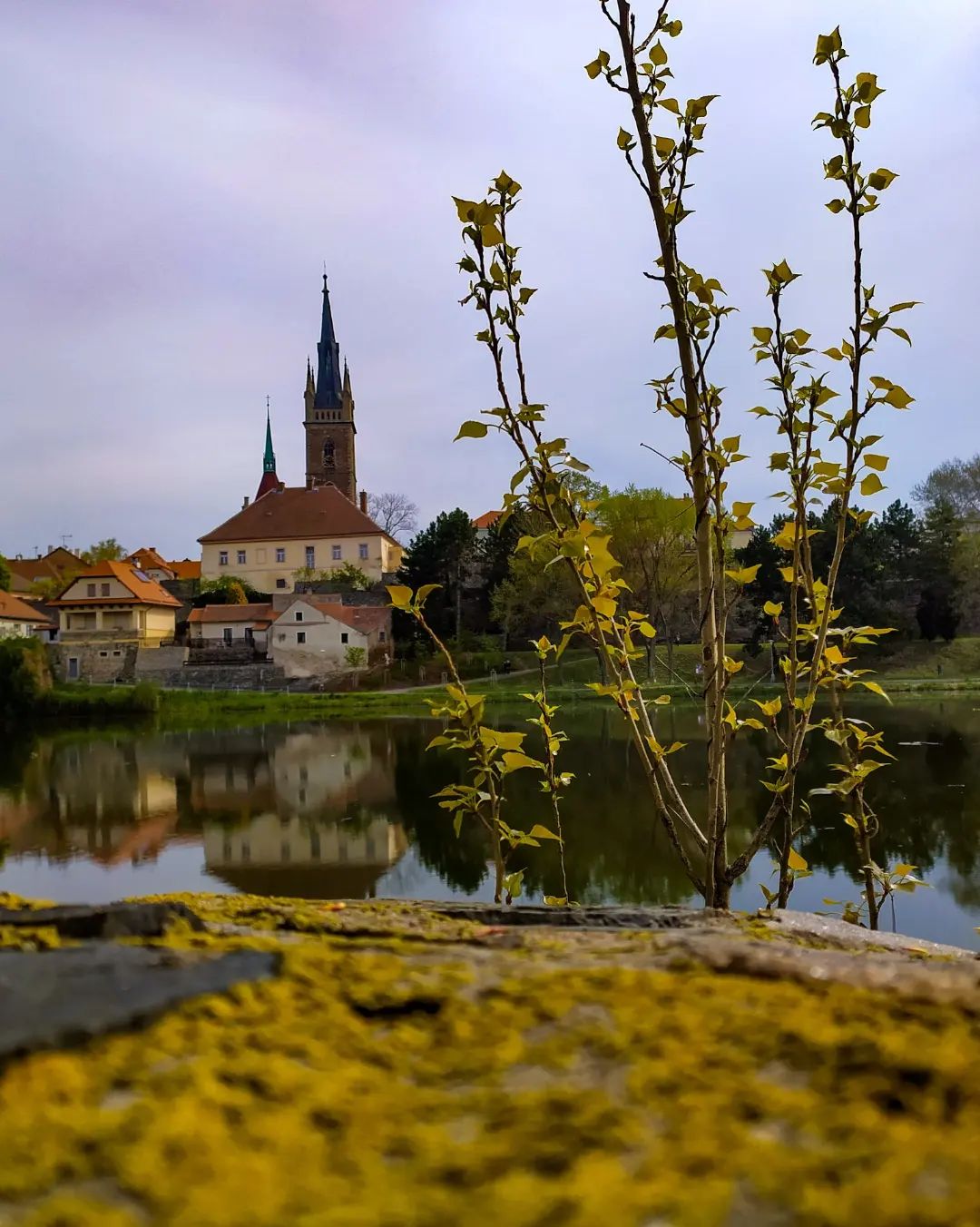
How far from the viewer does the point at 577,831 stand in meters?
11.9

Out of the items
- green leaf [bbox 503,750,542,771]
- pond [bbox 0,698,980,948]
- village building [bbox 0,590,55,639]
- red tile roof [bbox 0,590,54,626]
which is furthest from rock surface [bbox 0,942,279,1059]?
red tile roof [bbox 0,590,54,626]

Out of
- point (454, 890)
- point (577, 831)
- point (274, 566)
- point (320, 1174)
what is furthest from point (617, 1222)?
point (274, 566)

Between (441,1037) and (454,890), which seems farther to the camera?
(454,890)

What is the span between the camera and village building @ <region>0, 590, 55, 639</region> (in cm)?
4445

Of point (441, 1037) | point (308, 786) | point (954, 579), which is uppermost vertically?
point (954, 579)

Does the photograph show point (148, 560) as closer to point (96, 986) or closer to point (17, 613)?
point (17, 613)

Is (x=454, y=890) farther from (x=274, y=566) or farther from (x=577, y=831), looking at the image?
(x=274, y=566)

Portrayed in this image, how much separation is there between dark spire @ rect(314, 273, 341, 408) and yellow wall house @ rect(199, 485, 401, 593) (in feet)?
46.5

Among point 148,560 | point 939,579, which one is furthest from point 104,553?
point 939,579

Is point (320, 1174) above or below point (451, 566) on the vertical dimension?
below

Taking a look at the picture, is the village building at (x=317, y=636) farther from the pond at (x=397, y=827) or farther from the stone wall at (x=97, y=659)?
the pond at (x=397, y=827)

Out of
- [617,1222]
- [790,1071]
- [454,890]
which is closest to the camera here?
[617,1222]

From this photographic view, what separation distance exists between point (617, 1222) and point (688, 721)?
2965 cm

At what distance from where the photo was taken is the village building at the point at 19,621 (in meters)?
44.5
